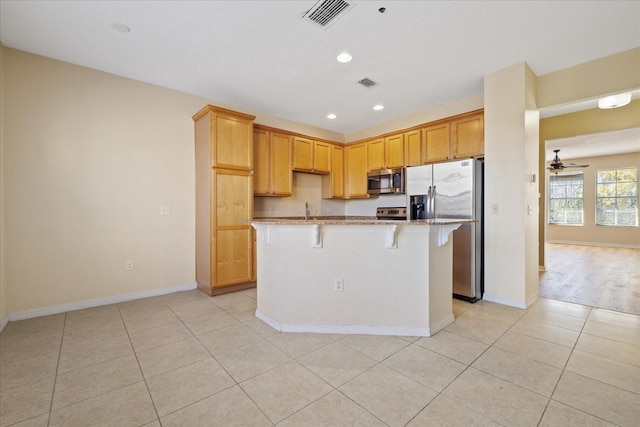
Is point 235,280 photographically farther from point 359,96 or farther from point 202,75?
point 359,96

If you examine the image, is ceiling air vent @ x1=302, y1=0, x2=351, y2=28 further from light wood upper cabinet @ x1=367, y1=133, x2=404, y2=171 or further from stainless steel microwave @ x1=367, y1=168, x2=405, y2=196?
stainless steel microwave @ x1=367, y1=168, x2=405, y2=196

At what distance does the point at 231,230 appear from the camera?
3875 millimetres

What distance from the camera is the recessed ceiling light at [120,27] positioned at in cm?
250

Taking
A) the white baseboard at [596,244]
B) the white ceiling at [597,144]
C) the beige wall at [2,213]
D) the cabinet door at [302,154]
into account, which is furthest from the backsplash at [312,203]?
the white baseboard at [596,244]

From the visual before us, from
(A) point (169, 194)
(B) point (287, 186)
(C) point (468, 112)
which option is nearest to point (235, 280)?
(A) point (169, 194)

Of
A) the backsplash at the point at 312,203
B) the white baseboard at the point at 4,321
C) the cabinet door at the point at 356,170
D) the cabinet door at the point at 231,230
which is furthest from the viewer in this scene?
the cabinet door at the point at 356,170

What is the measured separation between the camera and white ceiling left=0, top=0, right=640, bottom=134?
7.61 ft

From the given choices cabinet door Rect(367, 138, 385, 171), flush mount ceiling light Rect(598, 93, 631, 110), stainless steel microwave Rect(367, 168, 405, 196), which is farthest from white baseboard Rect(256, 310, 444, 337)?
flush mount ceiling light Rect(598, 93, 631, 110)

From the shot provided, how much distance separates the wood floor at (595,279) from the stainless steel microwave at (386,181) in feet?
8.35

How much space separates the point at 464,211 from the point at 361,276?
6.25ft

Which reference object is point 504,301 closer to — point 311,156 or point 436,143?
point 436,143

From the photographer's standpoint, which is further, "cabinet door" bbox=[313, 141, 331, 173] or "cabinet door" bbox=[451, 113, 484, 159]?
"cabinet door" bbox=[313, 141, 331, 173]

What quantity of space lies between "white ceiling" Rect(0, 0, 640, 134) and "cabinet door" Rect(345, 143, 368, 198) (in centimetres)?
172

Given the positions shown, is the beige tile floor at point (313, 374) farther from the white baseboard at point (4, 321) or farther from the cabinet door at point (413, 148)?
the cabinet door at point (413, 148)
